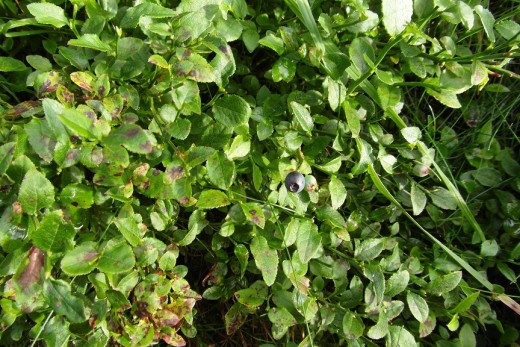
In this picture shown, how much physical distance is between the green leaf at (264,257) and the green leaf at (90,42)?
0.54 meters

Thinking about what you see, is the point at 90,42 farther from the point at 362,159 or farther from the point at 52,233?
the point at 362,159

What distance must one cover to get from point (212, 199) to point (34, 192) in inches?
14.6

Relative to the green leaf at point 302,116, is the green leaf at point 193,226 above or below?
below

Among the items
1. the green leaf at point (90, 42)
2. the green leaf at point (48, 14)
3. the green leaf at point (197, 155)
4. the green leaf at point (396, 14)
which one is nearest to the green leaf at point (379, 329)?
the green leaf at point (197, 155)

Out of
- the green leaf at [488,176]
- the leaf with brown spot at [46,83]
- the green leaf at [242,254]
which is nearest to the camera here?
the leaf with brown spot at [46,83]

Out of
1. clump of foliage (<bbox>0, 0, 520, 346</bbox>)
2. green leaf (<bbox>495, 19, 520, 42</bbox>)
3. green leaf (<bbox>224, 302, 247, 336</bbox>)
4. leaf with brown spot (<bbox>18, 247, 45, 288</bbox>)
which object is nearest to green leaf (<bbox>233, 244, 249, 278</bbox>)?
clump of foliage (<bbox>0, 0, 520, 346</bbox>)

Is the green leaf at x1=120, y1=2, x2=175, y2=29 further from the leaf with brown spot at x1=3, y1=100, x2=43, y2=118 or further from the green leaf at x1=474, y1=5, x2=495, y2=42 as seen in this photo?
the green leaf at x1=474, y1=5, x2=495, y2=42

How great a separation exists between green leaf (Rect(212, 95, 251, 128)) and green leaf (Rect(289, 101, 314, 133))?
0.35 feet

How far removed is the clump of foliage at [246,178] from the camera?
1111 millimetres

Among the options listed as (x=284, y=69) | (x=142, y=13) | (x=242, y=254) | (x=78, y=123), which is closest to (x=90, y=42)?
(x=142, y=13)

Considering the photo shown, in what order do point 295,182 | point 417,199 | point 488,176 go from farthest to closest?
1. point 488,176
2. point 417,199
3. point 295,182

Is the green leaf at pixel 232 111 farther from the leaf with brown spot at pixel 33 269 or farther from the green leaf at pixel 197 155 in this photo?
the leaf with brown spot at pixel 33 269

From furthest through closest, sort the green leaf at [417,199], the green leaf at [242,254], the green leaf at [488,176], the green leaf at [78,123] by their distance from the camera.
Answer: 1. the green leaf at [488,176]
2. the green leaf at [417,199]
3. the green leaf at [242,254]
4. the green leaf at [78,123]

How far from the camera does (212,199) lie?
122 cm
